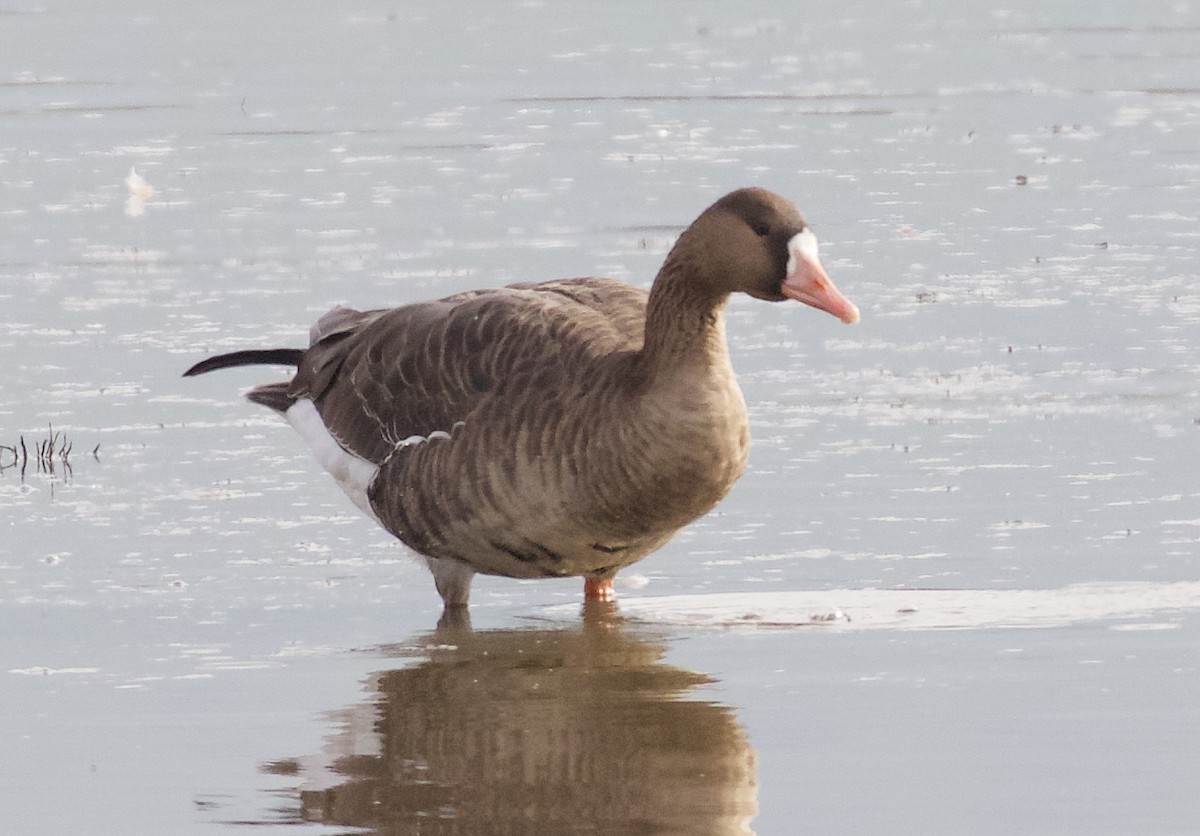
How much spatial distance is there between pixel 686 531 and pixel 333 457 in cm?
125

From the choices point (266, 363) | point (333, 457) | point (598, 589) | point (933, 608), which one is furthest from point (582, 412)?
point (266, 363)

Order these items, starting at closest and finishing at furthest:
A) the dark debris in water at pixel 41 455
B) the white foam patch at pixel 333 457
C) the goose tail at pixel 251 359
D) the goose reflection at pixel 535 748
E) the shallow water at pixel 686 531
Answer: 1. the goose reflection at pixel 535 748
2. the shallow water at pixel 686 531
3. the white foam patch at pixel 333 457
4. the goose tail at pixel 251 359
5. the dark debris in water at pixel 41 455

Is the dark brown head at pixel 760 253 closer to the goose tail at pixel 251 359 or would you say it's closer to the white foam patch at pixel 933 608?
the white foam patch at pixel 933 608

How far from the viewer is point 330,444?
827 cm

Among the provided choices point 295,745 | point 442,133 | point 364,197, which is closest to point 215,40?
point 442,133

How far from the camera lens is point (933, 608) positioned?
275 inches

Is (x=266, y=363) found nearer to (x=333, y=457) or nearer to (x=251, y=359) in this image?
(x=251, y=359)

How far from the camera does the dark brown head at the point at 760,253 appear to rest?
691cm

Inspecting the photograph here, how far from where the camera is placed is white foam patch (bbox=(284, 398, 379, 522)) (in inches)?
314

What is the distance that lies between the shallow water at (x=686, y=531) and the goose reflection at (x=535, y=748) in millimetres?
18

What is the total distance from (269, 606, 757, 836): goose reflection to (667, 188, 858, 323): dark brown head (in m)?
1.10

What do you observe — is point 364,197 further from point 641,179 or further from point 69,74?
point 69,74

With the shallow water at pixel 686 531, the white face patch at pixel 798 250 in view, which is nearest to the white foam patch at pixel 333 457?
the shallow water at pixel 686 531

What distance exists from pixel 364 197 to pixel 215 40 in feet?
22.3
